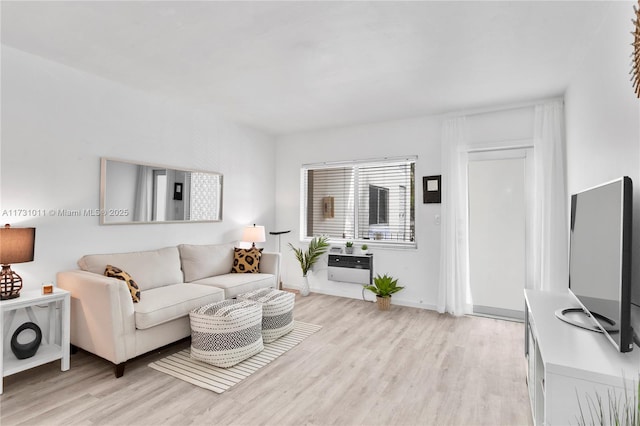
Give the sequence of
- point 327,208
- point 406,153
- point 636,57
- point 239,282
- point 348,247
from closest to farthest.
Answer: point 636,57
point 239,282
point 406,153
point 348,247
point 327,208

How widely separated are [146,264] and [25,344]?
3.60 ft

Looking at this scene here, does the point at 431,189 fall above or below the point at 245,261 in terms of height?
above

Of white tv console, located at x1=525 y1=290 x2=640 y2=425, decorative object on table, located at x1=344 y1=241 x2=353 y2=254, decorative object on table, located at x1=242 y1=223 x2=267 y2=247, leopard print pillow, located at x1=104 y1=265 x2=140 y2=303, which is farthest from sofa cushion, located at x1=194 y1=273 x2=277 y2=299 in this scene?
white tv console, located at x1=525 y1=290 x2=640 y2=425

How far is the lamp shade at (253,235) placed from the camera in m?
4.68

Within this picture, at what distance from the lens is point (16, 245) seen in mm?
2461

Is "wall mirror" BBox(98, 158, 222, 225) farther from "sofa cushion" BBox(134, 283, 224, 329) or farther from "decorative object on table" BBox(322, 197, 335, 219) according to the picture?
"decorative object on table" BBox(322, 197, 335, 219)

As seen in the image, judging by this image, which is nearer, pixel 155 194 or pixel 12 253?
pixel 12 253

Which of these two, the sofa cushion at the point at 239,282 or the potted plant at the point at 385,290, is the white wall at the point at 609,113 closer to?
the potted plant at the point at 385,290

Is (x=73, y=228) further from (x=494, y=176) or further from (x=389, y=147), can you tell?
(x=494, y=176)

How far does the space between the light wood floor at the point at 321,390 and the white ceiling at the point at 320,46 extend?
101 inches

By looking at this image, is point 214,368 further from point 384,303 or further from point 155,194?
point 384,303

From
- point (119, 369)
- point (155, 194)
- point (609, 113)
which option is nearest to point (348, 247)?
point (155, 194)

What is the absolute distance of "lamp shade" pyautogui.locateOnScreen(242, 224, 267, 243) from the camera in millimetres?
4676

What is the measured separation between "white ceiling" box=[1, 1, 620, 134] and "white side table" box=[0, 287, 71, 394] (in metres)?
1.97
